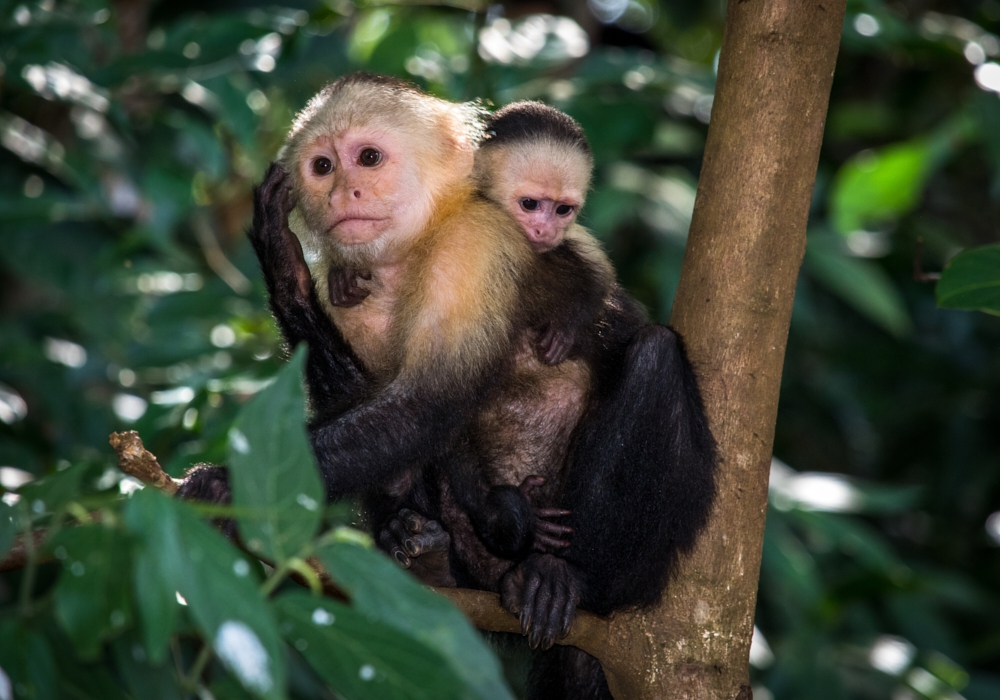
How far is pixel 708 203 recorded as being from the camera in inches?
81.0

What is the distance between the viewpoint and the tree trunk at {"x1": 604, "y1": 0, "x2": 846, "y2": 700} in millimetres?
1976

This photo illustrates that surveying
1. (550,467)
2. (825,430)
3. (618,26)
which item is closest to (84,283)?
(550,467)

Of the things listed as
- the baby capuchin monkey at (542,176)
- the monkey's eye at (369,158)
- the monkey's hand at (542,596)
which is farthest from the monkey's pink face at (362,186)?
the monkey's hand at (542,596)

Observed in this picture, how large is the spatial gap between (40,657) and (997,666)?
17.1 ft

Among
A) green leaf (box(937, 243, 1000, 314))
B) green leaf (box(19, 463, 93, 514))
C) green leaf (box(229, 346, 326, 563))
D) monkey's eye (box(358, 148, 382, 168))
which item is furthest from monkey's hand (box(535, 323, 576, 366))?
green leaf (box(229, 346, 326, 563))

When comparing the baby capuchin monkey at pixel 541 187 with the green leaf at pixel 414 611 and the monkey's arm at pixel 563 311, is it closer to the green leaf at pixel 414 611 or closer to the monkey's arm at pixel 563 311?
the monkey's arm at pixel 563 311

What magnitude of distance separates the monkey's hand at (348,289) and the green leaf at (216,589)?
4.70 feet

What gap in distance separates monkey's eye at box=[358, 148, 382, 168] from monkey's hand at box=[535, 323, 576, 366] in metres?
0.59

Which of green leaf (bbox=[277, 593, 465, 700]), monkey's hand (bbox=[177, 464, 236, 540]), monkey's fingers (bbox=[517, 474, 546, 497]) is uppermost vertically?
green leaf (bbox=[277, 593, 465, 700])

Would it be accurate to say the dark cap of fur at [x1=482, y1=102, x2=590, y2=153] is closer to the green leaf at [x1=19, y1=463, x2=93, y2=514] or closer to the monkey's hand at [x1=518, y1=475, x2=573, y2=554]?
the monkey's hand at [x1=518, y1=475, x2=573, y2=554]

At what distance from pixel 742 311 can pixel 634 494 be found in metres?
0.50

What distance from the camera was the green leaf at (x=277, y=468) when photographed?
1007mm

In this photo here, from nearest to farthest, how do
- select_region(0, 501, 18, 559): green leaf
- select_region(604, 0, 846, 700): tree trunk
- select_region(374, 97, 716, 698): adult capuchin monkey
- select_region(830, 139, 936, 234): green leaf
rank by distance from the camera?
1. select_region(0, 501, 18, 559): green leaf
2. select_region(604, 0, 846, 700): tree trunk
3. select_region(374, 97, 716, 698): adult capuchin monkey
4. select_region(830, 139, 936, 234): green leaf

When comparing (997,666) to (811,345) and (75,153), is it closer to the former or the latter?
(811,345)
